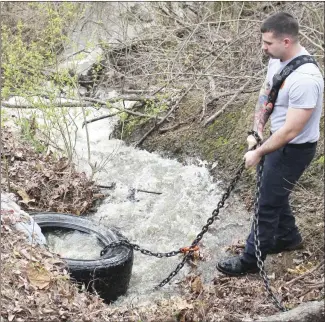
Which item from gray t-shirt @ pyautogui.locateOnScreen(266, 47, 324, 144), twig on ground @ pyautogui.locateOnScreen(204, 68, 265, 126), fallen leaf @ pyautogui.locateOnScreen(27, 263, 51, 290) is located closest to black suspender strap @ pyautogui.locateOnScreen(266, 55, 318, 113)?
gray t-shirt @ pyautogui.locateOnScreen(266, 47, 324, 144)

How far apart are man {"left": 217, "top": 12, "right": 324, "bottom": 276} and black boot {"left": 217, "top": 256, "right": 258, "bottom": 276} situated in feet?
0.04

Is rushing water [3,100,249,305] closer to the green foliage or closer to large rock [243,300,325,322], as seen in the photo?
the green foliage

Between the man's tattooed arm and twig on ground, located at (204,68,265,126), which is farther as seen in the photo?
twig on ground, located at (204,68,265,126)

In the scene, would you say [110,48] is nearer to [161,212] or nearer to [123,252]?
[161,212]

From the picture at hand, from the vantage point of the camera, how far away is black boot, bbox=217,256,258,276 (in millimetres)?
5617

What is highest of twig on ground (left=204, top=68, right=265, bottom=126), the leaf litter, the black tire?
twig on ground (left=204, top=68, right=265, bottom=126)

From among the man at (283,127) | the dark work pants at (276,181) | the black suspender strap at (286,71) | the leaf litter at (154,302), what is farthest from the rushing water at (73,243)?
the black suspender strap at (286,71)

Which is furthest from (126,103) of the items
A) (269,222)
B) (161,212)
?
(269,222)

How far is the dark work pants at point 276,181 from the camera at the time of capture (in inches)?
193

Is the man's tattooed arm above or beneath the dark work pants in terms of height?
above

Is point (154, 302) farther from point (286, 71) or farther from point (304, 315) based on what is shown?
point (286, 71)

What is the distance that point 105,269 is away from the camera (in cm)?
554

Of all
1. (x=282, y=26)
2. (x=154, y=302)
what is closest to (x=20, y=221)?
(x=154, y=302)

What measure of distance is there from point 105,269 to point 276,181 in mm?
2060
